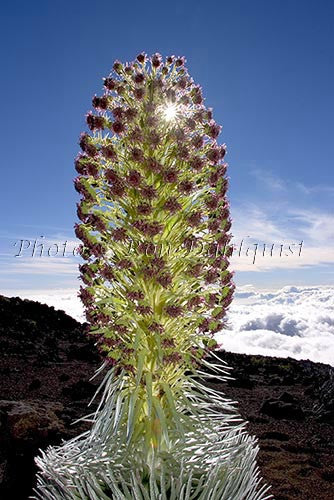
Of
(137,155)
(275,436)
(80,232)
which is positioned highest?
(137,155)

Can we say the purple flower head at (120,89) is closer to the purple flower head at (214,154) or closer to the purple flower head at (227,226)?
the purple flower head at (214,154)

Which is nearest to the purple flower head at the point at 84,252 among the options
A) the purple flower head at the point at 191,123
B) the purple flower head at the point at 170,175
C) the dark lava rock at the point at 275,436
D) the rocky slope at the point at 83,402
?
the purple flower head at the point at 170,175

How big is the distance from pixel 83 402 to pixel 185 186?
944cm

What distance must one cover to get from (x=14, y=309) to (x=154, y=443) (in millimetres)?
21733

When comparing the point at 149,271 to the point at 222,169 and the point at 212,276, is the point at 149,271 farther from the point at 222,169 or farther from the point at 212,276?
the point at 222,169

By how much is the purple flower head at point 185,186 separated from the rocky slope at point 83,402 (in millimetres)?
4889

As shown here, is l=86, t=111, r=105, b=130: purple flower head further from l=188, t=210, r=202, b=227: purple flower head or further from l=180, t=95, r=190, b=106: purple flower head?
l=188, t=210, r=202, b=227: purple flower head

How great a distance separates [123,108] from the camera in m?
3.73

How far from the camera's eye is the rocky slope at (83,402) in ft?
24.3

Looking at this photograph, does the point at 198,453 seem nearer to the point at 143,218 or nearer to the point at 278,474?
the point at 143,218

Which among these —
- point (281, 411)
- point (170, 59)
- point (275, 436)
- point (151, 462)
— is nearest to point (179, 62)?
point (170, 59)

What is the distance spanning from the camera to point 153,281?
349 centimetres

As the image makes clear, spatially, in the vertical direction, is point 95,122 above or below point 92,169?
above

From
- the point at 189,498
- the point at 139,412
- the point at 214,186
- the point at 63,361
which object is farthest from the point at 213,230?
the point at 63,361
